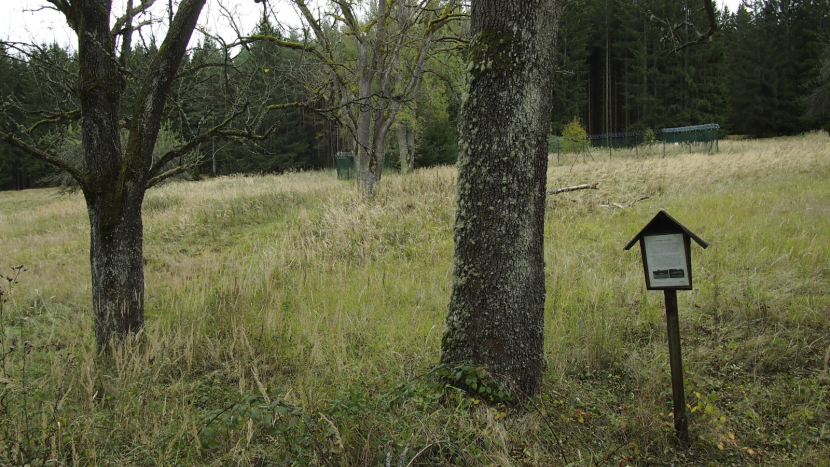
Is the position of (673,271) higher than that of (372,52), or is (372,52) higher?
(372,52)

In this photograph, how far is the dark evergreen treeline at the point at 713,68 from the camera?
1575 inches

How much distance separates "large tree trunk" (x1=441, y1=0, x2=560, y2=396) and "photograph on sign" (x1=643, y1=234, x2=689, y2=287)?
682 millimetres

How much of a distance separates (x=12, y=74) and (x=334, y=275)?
155ft

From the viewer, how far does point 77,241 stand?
11.0 metres

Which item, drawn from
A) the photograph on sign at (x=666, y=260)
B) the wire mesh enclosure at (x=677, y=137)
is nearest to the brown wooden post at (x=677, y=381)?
the photograph on sign at (x=666, y=260)

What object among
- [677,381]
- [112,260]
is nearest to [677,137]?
[677,381]

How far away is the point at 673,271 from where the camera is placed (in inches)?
112

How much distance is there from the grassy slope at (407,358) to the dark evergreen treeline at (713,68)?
124 feet

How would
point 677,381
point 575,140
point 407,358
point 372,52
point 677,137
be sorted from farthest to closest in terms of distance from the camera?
point 677,137 → point 575,140 → point 372,52 → point 407,358 → point 677,381

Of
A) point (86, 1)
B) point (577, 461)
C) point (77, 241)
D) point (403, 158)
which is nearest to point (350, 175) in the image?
point (403, 158)

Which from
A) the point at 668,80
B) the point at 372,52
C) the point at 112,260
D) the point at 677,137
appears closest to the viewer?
the point at 112,260

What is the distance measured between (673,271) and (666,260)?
3.1 inches

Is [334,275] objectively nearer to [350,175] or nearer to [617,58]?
[350,175]

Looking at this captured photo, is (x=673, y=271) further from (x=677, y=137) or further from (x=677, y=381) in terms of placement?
(x=677, y=137)
